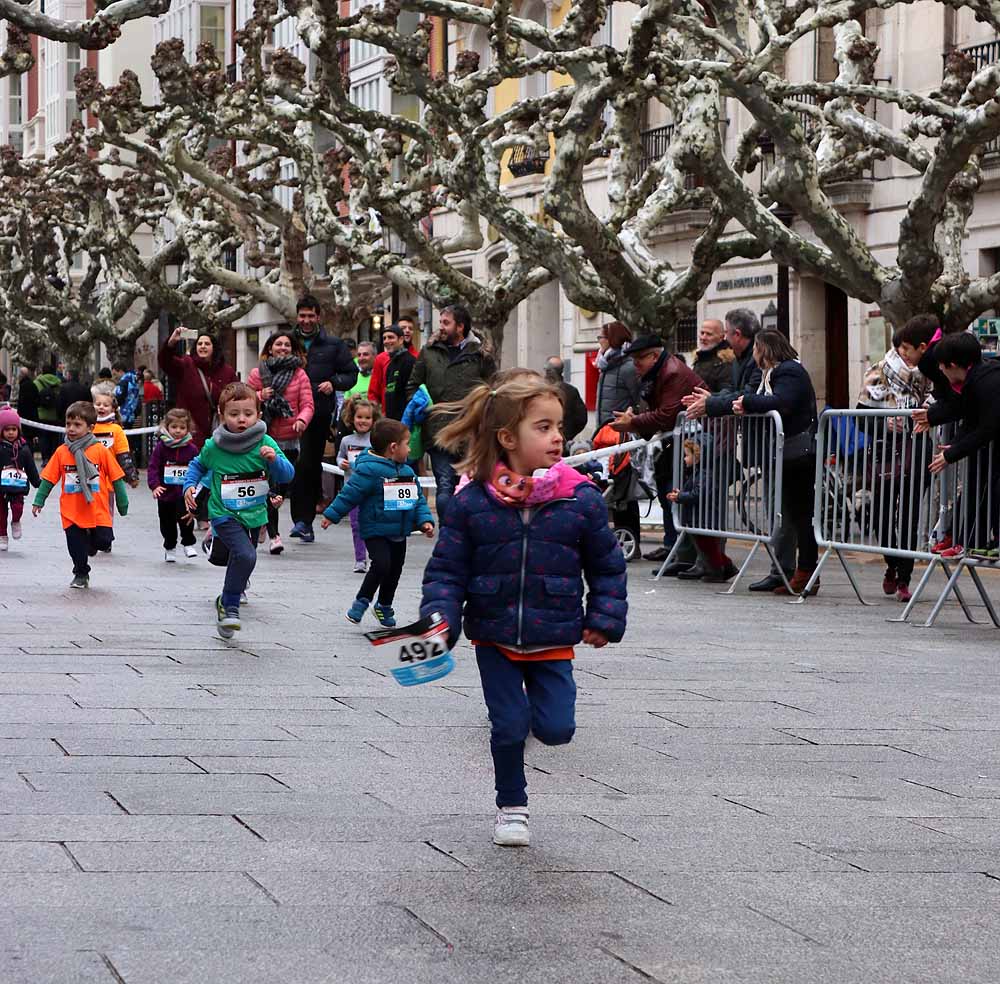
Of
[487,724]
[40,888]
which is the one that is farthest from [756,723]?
[40,888]

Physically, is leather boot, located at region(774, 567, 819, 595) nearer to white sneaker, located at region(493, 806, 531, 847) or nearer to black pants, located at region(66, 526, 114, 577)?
black pants, located at region(66, 526, 114, 577)

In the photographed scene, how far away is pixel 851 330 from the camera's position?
30.6 metres

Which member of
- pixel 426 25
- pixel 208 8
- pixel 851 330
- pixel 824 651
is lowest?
pixel 824 651

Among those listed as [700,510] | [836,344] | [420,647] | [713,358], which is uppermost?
[836,344]

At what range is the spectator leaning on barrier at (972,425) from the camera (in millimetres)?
11234

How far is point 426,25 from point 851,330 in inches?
389

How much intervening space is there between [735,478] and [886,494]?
174 cm

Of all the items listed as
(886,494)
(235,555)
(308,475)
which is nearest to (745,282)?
(308,475)

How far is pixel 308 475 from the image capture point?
18922mm

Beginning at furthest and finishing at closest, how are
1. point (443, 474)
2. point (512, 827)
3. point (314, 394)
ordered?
point (314, 394) < point (443, 474) < point (512, 827)

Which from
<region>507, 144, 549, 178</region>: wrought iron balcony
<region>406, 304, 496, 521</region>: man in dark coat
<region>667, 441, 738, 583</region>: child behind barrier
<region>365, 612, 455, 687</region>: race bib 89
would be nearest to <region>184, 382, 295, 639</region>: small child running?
<region>667, 441, 738, 583</region>: child behind barrier

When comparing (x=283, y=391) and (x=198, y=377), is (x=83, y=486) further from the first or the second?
(x=198, y=377)

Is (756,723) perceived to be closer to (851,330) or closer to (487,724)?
(487,724)

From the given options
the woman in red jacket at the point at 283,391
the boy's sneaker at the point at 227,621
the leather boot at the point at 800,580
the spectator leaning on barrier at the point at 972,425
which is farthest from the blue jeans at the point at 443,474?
the boy's sneaker at the point at 227,621
